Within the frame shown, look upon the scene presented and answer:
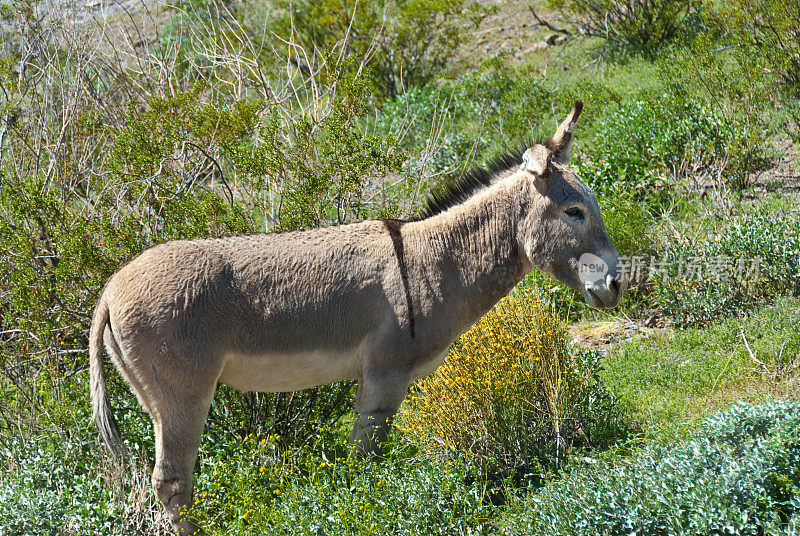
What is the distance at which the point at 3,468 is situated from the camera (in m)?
5.90

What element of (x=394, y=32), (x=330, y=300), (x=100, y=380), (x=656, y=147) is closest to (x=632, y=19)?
(x=394, y=32)

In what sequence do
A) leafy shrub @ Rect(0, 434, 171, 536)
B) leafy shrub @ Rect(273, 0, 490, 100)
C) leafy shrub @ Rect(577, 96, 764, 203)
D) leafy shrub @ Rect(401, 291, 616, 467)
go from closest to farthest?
leafy shrub @ Rect(0, 434, 171, 536)
leafy shrub @ Rect(401, 291, 616, 467)
leafy shrub @ Rect(577, 96, 764, 203)
leafy shrub @ Rect(273, 0, 490, 100)

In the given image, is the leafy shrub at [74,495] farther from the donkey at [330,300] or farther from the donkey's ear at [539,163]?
the donkey's ear at [539,163]

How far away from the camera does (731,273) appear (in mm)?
7527

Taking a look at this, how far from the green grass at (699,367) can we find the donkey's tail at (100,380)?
3.35 metres

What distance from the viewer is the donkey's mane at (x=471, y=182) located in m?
4.98

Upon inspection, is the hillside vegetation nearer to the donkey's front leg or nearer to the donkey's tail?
the donkey's front leg

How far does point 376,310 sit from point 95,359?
1.62 metres

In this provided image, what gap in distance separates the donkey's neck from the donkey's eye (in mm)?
311

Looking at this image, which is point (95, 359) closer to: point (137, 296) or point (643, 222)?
point (137, 296)

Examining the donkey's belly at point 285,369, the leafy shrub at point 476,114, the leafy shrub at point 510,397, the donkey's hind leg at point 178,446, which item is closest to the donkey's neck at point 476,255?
the donkey's belly at point 285,369

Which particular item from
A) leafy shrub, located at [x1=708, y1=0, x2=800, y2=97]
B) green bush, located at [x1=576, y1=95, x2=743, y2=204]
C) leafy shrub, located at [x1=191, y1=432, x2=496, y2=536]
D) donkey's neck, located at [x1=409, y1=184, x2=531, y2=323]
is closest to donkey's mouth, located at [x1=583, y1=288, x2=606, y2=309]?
donkey's neck, located at [x1=409, y1=184, x2=531, y2=323]

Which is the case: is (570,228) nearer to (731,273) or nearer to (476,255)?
(476,255)

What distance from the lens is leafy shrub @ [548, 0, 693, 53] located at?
48.1 feet
